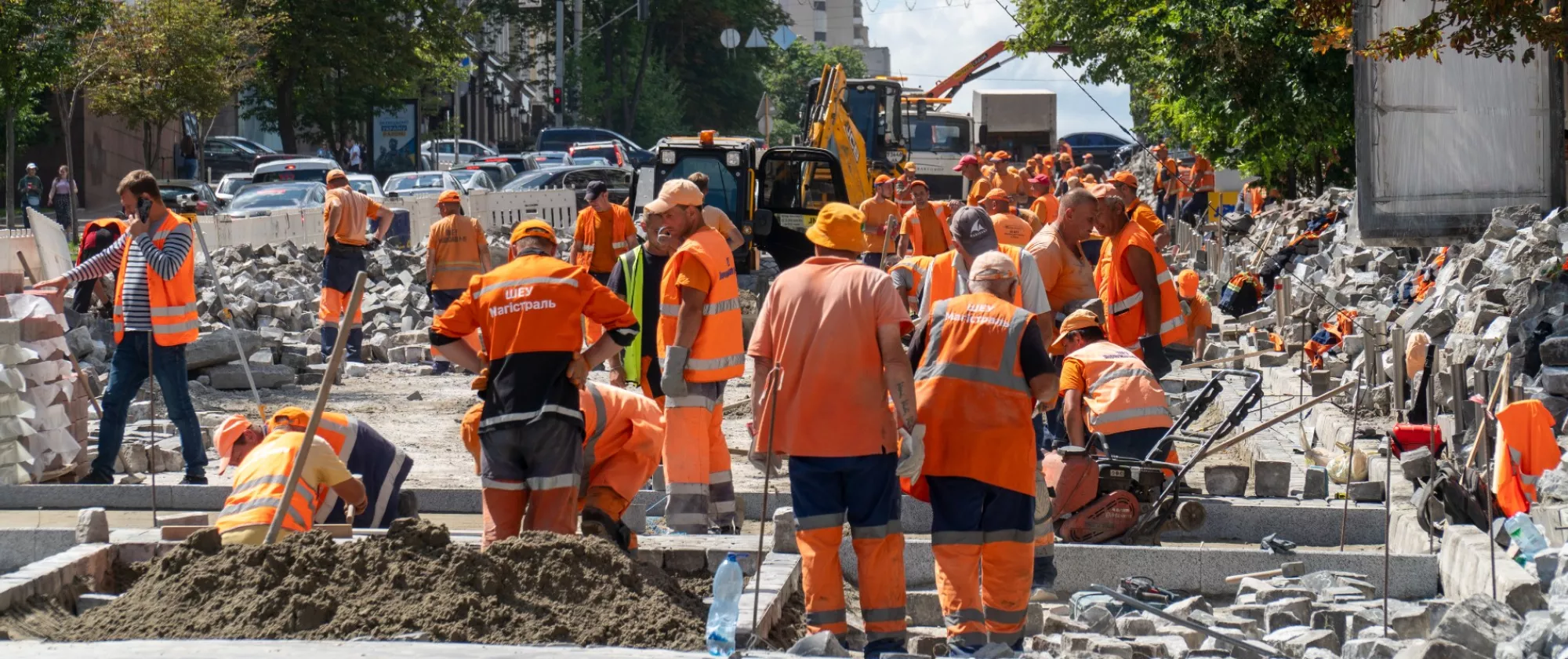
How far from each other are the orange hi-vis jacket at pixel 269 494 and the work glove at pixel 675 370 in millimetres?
1612

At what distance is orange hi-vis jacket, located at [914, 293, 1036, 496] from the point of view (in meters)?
6.21

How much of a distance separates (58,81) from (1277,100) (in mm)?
17176

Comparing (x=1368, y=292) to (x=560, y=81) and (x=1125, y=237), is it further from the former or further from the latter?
(x=560, y=81)

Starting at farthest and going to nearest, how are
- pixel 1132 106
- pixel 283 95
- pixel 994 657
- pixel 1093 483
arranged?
pixel 1132 106
pixel 283 95
pixel 1093 483
pixel 994 657

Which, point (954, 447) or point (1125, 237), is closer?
point (954, 447)

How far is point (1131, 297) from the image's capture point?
934 cm

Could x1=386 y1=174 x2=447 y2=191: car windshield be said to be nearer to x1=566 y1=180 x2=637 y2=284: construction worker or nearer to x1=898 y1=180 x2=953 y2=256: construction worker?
x1=898 y1=180 x2=953 y2=256: construction worker

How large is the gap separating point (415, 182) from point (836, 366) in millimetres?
25603

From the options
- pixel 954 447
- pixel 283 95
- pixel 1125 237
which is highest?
pixel 283 95

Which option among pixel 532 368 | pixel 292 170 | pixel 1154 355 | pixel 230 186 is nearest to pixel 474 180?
pixel 292 170

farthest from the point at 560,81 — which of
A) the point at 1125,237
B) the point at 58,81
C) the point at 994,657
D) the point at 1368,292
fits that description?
the point at 994,657

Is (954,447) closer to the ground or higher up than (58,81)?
closer to the ground

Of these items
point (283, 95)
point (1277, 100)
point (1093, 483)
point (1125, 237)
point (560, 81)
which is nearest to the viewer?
point (1093, 483)

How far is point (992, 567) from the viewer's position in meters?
6.27
